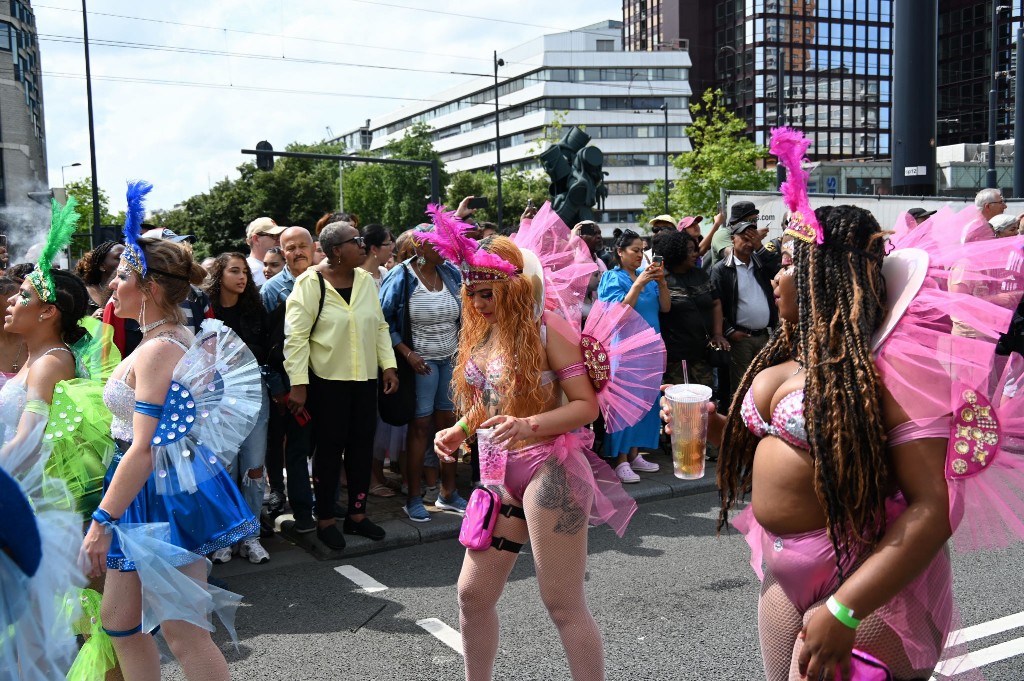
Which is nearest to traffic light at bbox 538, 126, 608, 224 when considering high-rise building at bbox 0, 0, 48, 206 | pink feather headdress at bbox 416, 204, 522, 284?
pink feather headdress at bbox 416, 204, 522, 284

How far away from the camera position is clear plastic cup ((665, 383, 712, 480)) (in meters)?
2.82

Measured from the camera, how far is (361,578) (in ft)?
17.1

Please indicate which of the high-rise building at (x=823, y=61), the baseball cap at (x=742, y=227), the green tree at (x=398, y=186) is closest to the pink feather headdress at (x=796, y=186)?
the baseball cap at (x=742, y=227)

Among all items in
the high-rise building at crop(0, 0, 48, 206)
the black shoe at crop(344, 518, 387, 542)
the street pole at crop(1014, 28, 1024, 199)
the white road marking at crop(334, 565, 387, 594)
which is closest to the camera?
the white road marking at crop(334, 565, 387, 594)

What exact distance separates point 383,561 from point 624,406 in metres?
2.58

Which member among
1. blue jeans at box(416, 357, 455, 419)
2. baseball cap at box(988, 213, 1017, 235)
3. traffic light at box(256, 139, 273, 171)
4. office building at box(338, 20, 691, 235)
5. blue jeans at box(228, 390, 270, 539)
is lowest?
blue jeans at box(228, 390, 270, 539)

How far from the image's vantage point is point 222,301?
19.4ft

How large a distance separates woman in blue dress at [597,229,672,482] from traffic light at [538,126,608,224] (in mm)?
3729

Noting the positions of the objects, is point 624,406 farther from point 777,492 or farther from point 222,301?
point 222,301

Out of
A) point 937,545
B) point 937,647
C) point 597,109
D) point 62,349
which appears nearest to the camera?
point 937,545

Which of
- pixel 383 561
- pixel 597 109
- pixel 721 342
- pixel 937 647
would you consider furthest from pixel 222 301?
pixel 597 109

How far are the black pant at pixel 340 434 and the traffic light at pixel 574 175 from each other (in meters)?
6.18

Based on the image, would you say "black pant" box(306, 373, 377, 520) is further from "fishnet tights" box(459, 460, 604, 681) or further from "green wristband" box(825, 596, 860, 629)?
"green wristband" box(825, 596, 860, 629)

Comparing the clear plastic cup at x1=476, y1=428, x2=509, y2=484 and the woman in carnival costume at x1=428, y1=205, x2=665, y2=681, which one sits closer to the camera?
the woman in carnival costume at x1=428, y1=205, x2=665, y2=681
